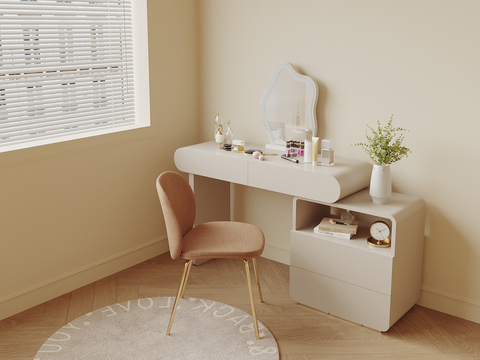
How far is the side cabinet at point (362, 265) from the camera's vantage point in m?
2.60

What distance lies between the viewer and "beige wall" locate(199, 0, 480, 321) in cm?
262

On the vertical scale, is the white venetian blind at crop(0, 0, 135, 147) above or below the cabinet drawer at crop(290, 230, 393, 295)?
above

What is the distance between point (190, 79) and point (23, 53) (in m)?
1.18

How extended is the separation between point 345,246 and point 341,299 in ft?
0.98

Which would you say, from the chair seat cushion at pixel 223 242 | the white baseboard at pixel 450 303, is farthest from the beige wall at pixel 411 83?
the chair seat cushion at pixel 223 242

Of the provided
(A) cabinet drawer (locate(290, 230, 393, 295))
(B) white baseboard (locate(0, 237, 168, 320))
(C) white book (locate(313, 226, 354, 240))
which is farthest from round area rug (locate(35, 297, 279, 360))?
(C) white book (locate(313, 226, 354, 240))

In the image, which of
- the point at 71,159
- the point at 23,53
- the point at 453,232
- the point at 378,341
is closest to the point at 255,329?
the point at 378,341

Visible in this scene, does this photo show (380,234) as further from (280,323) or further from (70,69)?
(70,69)

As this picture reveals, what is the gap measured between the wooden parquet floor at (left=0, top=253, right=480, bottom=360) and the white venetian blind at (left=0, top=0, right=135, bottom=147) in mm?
941

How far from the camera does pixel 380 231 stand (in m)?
2.64

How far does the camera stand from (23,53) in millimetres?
2766

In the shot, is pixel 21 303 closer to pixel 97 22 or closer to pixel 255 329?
pixel 255 329

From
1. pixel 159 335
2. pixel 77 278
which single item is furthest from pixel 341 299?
pixel 77 278

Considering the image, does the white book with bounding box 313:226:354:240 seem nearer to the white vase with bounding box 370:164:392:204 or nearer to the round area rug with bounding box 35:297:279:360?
the white vase with bounding box 370:164:392:204
